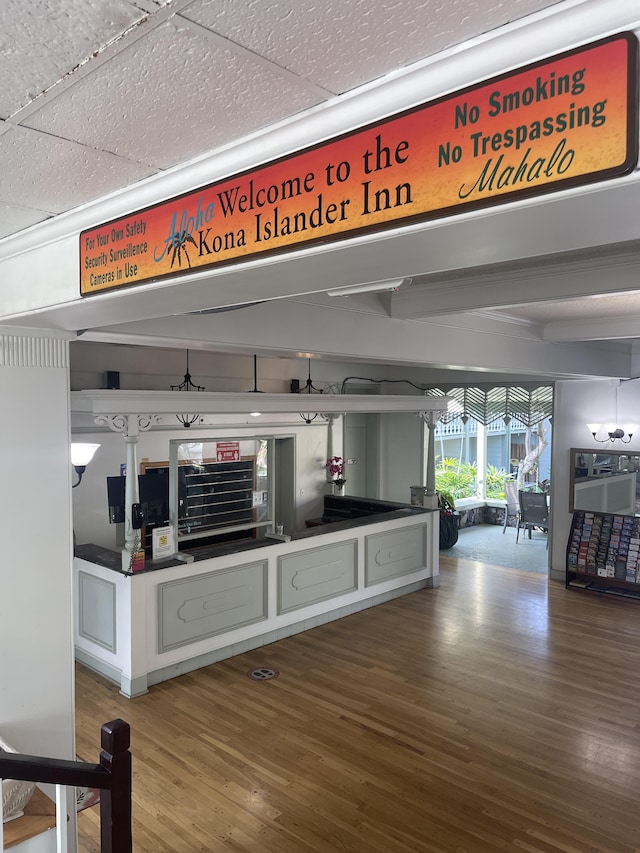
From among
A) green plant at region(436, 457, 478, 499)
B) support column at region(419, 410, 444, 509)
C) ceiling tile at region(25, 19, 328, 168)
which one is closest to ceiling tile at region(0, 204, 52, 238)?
ceiling tile at region(25, 19, 328, 168)

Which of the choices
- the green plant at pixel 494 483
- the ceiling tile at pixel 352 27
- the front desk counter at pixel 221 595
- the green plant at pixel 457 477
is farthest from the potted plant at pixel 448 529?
the ceiling tile at pixel 352 27

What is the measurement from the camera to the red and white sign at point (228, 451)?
7.06m

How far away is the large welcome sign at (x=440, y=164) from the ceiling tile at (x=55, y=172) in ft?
0.55

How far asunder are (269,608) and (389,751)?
1982 mm

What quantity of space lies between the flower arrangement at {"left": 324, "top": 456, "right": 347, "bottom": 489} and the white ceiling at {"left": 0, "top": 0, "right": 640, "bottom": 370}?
7447mm

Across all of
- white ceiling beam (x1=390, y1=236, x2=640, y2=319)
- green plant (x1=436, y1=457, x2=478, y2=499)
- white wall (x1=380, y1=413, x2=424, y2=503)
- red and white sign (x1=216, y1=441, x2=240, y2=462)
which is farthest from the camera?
green plant (x1=436, y1=457, x2=478, y2=499)

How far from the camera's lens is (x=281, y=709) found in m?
4.46

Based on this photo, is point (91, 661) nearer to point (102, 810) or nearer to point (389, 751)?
point (389, 751)

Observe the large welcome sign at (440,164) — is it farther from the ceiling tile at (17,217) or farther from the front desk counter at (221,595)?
the front desk counter at (221,595)

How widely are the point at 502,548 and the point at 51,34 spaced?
938cm

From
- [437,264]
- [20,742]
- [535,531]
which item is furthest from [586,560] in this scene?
[437,264]

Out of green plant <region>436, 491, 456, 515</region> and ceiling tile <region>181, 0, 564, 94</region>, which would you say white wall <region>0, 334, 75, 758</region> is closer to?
ceiling tile <region>181, 0, 564, 94</region>

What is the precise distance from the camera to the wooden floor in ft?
10.5

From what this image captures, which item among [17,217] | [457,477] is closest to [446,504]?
[457,477]
